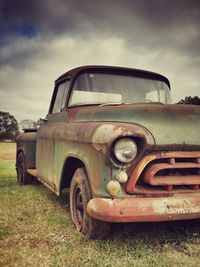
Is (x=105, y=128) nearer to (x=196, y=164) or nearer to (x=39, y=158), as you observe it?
(x=196, y=164)

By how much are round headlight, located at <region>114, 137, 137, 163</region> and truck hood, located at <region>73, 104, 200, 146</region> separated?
236mm

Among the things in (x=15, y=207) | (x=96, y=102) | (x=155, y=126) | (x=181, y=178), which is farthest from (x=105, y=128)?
(x=15, y=207)

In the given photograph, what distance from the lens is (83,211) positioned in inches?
121

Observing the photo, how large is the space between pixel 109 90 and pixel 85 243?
1863mm

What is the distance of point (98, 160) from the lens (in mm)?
2646

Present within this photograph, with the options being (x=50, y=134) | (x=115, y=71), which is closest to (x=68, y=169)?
(x=50, y=134)

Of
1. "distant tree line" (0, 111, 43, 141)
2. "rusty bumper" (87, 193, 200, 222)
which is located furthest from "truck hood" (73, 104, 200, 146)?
"distant tree line" (0, 111, 43, 141)


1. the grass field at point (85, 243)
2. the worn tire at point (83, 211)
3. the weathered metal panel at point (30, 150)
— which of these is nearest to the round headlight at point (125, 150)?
the worn tire at point (83, 211)

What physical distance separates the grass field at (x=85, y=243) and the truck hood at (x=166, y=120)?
0.97 meters

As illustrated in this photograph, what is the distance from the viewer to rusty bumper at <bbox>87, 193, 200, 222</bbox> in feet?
7.94

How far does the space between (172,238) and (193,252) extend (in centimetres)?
36

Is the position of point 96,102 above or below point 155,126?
above

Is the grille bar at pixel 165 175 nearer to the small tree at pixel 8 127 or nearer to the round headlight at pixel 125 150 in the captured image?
the round headlight at pixel 125 150

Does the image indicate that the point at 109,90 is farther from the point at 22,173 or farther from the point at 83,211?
the point at 22,173
